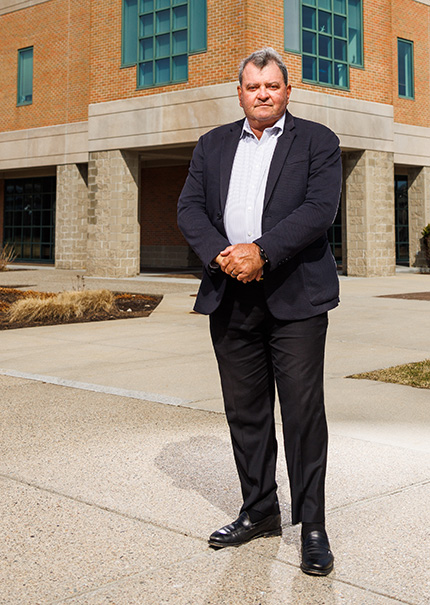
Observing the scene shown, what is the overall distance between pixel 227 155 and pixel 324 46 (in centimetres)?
1965

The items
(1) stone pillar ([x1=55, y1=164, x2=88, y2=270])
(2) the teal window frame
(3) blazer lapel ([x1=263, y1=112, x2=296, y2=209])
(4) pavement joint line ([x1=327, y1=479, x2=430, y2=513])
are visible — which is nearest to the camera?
(3) blazer lapel ([x1=263, y1=112, x2=296, y2=209])

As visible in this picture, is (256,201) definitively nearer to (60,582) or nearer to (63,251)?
(60,582)

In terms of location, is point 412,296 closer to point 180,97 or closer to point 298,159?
point 180,97

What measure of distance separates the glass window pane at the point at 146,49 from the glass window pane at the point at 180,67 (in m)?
0.98

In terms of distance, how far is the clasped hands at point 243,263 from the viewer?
121 inches

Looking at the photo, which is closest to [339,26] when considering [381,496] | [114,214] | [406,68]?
[406,68]

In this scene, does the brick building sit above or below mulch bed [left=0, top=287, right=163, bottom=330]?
above

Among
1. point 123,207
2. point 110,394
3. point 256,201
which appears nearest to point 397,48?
point 123,207

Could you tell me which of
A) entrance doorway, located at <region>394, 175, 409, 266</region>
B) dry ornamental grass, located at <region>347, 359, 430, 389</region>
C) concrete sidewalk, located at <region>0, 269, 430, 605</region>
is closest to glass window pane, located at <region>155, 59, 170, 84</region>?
entrance doorway, located at <region>394, 175, 409, 266</region>

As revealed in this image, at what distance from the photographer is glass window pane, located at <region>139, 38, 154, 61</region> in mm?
22344

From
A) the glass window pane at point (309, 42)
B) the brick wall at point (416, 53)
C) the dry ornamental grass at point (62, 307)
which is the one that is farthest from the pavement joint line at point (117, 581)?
the brick wall at point (416, 53)

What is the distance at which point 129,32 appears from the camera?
22.8 m

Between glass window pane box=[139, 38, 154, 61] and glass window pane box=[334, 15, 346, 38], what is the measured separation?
529 cm

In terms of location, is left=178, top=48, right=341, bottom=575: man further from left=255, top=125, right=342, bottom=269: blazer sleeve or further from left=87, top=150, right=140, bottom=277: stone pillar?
left=87, top=150, right=140, bottom=277: stone pillar
